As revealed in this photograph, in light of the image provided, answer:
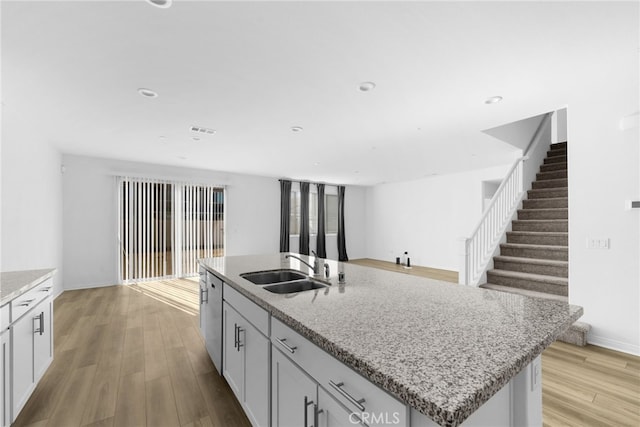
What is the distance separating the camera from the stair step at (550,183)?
4.75 meters

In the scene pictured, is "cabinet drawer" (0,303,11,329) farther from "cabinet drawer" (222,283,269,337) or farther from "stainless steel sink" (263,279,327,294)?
"stainless steel sink" (263,279,327,294)

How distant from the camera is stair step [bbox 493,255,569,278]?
11.7 feet

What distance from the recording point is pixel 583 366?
2445 mm

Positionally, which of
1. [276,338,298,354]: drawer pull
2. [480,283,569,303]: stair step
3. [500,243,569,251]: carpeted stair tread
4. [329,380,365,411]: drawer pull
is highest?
[500,243,569,251]: carpeted stair tread

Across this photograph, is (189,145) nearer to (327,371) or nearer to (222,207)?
(222,207)

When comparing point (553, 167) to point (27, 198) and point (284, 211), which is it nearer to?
point (284, 211)

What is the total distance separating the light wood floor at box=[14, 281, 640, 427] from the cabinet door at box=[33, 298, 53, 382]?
0.21 metres

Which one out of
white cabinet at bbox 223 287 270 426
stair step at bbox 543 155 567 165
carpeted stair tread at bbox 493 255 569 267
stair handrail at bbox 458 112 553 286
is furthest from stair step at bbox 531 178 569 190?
white cabinet at bbox 223 287 270 426

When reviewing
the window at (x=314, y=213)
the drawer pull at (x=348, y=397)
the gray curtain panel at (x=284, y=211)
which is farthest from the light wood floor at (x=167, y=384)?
the window at (x=314, y=213)

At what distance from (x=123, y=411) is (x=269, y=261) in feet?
4.85

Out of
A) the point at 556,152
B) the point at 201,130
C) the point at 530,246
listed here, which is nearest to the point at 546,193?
the point at 530,246

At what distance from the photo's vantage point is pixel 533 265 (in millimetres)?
3805

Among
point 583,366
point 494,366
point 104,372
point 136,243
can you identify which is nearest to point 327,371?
point 494,366

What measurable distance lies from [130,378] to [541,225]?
5.33 meters
